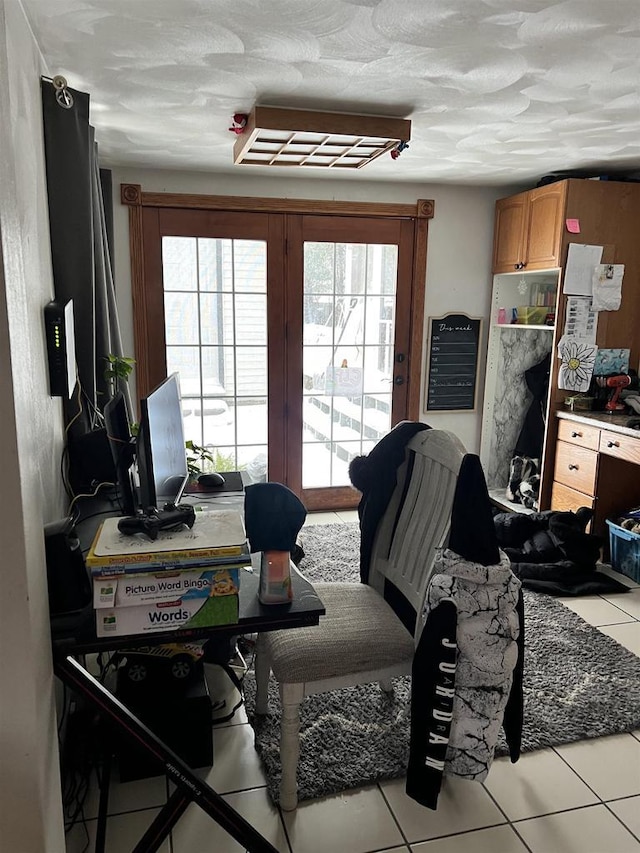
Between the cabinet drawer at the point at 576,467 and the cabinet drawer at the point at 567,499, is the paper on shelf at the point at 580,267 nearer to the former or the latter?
the cabinet drawer at the point at 576,467

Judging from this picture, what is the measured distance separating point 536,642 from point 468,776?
108cm

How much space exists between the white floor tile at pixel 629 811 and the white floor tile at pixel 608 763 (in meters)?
0.02

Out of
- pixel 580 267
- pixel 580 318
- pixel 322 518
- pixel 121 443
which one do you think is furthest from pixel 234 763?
pixel 580 267

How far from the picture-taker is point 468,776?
1.71 m

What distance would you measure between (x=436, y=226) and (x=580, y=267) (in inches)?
39.3

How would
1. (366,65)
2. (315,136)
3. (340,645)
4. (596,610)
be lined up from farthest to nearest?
(596,610) < (315,136) < (366,65) < (340,645)

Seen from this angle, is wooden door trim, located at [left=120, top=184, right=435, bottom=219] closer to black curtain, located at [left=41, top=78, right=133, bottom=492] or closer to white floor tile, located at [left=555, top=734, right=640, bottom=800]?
black curtain, located at [left=41, top=78, right=133, bottom=492]

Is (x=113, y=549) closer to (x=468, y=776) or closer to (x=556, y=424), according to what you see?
(x=468, y=776)

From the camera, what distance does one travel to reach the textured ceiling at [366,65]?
5.45 ft

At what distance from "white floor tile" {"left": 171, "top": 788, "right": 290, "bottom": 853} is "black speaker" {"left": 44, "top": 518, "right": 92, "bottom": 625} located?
0.77m

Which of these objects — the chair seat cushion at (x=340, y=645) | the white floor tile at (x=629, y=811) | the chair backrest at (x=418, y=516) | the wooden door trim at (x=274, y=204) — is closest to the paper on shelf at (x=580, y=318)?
the wooden door trim at (x=274, y=204)

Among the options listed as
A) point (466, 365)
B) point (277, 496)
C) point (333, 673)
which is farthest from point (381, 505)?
point (466, 365)

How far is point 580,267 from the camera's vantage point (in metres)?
3.55

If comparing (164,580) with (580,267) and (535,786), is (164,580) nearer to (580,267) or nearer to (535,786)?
(535,786)
